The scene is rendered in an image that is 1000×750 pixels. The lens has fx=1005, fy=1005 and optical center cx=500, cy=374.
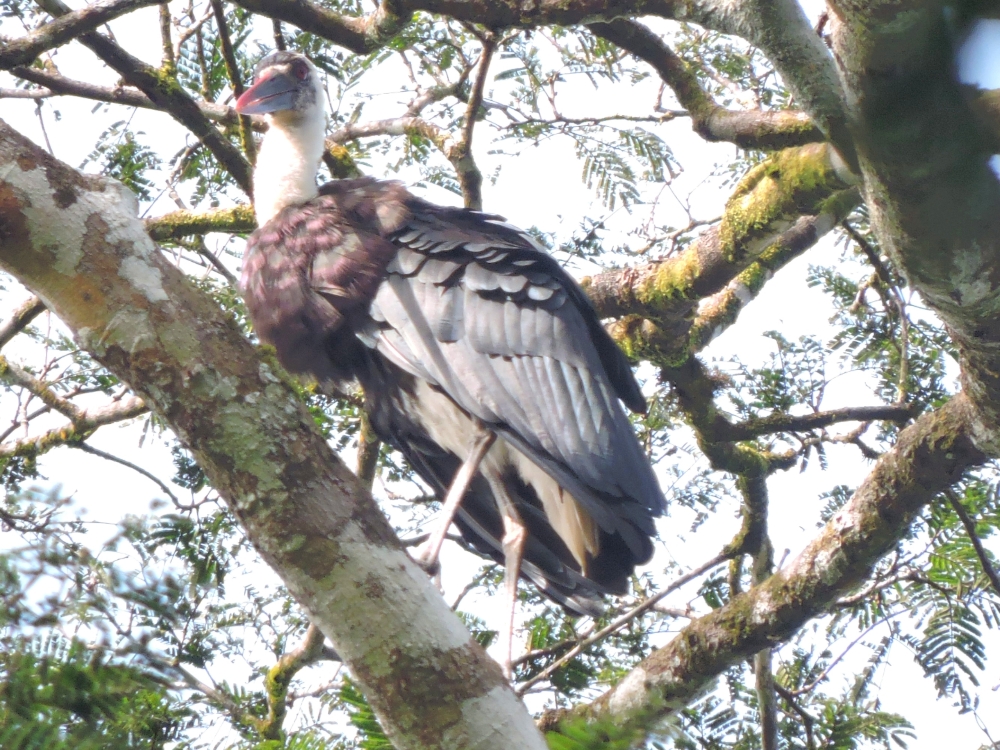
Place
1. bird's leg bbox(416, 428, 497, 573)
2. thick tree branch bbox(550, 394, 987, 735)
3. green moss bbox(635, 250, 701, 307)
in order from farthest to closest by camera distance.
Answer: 1. green moss bbox(635, 250, 701, 307)
2. bird's leg bbox(416, 428, 497, 573)
3. thick tree branch bbox(550, 394, 987, 735)

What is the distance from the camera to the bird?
369cm

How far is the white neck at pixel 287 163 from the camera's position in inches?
175

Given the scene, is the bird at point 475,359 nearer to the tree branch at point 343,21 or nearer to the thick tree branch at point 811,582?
the thick tree branch at point 811,582

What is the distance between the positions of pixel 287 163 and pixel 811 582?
2.87m

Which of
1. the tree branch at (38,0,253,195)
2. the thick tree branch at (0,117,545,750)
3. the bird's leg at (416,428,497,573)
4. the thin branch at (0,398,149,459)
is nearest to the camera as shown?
the thick tree branch at (0,117,545,750)

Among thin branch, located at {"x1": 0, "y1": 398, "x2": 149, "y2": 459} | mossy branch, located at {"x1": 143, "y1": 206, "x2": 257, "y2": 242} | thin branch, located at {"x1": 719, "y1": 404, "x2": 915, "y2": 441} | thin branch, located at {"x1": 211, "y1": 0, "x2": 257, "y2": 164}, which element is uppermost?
thin branch, located at {"x1": 211, "y1": 0, "x2": 257, "y2": 164}

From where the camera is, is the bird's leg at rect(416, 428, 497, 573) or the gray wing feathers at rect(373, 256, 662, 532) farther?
the bird's leg at rect(416, 428, 497, 573)

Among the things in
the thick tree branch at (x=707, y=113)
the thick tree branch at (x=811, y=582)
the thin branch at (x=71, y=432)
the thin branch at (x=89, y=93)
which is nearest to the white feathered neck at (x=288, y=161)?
the thin branch at (x=89, y=93)

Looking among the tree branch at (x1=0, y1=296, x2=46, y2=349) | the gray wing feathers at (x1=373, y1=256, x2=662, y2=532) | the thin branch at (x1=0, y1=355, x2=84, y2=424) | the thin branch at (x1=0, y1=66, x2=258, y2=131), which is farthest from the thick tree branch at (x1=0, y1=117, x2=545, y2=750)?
the thin branch at (x1=0, y1=355, x2=84, y2=424)

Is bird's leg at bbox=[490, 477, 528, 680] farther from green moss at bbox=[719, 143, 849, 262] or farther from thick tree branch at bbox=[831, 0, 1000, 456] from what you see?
thick tree branch at bbox=[831, 0, 1000, 456]

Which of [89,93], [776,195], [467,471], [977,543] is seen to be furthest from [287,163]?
[977,543]

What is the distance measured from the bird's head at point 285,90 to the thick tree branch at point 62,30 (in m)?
0.99

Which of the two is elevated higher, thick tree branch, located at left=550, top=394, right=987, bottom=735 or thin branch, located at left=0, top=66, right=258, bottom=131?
thin branch, located at left=0, top=66, right=258, bottom=131

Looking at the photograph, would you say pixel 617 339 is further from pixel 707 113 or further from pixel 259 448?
pixel 259 448
